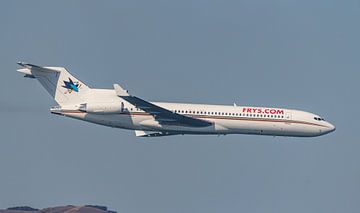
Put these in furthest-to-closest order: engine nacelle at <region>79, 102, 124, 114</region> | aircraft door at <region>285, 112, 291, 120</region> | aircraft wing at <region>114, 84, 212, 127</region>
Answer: aircraft door at <region>285, 112, 291, 120</region>
engine nacelle at <region>79, 102, 124, 114</region>
aircraft wing at <region>114, 84, 212, 127</region>

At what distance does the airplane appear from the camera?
430ft

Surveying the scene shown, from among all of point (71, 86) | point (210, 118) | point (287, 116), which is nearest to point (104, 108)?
point (71, 86)

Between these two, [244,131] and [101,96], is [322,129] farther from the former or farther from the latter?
[101,96]

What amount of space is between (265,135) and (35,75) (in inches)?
1056

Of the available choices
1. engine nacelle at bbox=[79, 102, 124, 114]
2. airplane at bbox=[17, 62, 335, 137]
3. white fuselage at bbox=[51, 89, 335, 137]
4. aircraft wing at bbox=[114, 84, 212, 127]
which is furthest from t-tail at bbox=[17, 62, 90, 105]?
aircraft wing at bbox=[114, 84, 212, 127]

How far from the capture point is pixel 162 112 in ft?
428

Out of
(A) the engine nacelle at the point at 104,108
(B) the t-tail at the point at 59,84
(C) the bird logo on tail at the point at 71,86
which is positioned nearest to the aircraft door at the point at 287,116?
(A) the engine nacelle at the point at 104,108

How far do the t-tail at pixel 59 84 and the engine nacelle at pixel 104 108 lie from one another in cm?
336

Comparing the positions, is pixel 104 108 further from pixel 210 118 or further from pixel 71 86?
pixel 210 118

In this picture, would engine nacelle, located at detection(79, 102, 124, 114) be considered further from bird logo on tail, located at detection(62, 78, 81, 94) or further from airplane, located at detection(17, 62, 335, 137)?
bird logo on tail, located at detection(62, 78, 81, 94)

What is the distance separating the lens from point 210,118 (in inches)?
5207

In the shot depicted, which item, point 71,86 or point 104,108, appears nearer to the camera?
point 104,108

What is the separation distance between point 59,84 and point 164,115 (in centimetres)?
1333

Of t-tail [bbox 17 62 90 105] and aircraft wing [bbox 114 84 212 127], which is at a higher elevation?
t-tail [bbox 17 62 90 105]
